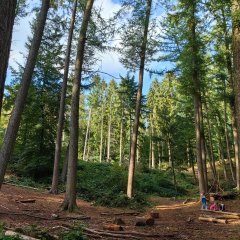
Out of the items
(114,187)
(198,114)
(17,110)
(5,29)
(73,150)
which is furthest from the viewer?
(114,187)

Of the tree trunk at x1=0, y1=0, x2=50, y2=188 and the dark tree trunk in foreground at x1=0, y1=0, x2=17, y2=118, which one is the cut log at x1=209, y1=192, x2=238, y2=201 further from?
the dark tree trunk in foreground at x1=0, y1=0, x2=17, y2=118

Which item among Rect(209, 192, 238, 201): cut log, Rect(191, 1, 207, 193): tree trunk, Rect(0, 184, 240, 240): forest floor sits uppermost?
Rect(191, 1, 207, 193): tree trunk

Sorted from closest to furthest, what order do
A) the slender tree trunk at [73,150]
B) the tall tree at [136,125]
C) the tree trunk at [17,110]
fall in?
the tree trunk at [17,110], the slender tree trunk at [73,150], the tall tree at [136,125]

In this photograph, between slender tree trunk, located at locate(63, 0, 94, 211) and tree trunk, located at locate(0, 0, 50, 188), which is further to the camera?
slender tree trunk, located at locate(63, 0, 94, 211)

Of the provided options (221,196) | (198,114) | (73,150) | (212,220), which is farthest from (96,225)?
(198,114)

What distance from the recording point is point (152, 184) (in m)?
26.4

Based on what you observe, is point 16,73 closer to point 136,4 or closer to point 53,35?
point 53,35

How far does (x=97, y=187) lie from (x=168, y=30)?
10.4 metres

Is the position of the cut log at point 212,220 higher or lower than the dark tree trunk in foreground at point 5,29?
lower

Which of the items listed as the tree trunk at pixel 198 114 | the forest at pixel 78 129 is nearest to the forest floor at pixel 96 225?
the forest at pixel 78 129

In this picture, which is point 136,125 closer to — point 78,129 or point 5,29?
point 78,129

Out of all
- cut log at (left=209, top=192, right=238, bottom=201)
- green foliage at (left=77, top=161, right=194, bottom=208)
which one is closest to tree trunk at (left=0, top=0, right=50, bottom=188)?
green foliage at (left=77, top=161, right=194, bottom=208)

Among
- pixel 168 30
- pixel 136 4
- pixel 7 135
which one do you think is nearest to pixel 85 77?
pixel 168 30

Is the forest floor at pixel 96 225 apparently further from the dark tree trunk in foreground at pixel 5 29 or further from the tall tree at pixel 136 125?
the dark tree trunk in foreground at pixel 5 29
